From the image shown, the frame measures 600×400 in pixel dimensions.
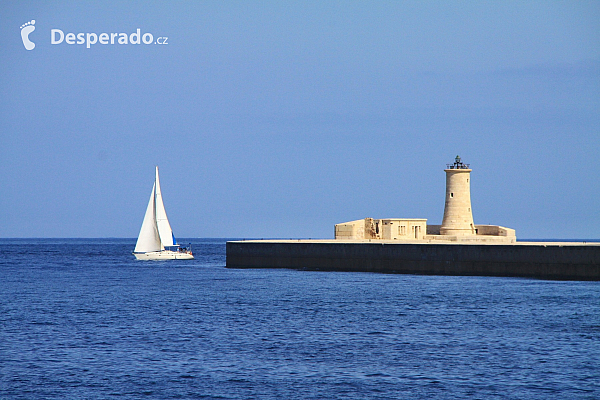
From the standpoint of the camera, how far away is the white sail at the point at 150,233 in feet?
277

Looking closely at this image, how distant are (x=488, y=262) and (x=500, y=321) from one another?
19.2 m

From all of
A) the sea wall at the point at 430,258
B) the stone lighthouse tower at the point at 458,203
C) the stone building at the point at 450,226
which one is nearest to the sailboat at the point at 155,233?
the sea wall at the point at 430,258

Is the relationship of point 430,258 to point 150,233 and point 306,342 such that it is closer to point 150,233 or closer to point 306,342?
point 306,342

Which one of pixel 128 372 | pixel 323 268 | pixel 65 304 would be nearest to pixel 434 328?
pixel 128 372

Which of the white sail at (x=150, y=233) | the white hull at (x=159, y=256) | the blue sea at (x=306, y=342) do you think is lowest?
the blue sea at (x=306, y=342)

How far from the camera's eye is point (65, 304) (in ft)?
131

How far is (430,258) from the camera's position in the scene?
2158 inches

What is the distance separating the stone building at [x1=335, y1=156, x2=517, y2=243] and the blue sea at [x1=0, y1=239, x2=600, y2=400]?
57.8ft

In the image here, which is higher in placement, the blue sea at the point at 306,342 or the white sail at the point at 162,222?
the white sail at the point at 162,222

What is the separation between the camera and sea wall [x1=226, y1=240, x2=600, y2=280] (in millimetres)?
47844

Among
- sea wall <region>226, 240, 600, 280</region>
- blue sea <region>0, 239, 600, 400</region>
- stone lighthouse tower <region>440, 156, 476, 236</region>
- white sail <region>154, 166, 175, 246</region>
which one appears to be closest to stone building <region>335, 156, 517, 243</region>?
stone lighthouse tower <region>440, 156, 476, 236</region>

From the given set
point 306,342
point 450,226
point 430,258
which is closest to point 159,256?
point 450,226

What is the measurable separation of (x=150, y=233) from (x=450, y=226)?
34859 millimetres

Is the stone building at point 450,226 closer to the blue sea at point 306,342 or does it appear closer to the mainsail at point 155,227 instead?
the blue sea at point 306,342
